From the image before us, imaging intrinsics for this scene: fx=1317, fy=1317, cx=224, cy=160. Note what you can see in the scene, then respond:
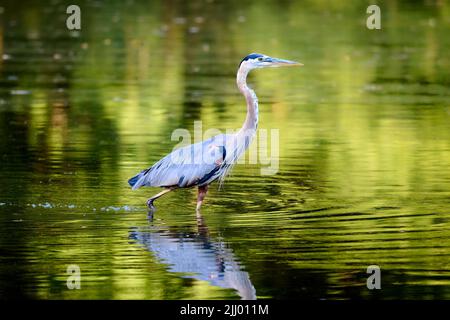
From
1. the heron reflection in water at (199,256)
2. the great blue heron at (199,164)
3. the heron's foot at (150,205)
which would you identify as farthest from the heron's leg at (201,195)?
the heron reflection in water at (199,256)

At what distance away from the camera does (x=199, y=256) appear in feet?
37.8

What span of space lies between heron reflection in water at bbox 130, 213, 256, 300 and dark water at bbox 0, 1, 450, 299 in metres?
0.03

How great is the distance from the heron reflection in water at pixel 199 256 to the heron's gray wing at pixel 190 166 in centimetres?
95

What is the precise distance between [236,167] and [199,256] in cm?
558

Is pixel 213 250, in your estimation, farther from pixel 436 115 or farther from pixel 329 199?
pixel 436 115

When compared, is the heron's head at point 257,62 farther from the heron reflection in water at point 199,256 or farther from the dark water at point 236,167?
the heron reflection in water at point 199,256

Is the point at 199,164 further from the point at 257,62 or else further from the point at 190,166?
the point at 257,62

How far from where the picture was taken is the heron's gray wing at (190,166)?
551 inches

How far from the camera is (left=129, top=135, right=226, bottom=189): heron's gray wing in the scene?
14.0 metres

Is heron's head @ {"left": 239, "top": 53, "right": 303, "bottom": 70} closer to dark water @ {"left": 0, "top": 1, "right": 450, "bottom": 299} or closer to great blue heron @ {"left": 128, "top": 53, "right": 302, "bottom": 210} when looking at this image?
great blue heron @ {"left": 128, "top": 53, "right": 302, "bottom": 210}

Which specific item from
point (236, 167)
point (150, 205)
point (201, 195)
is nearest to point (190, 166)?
point (201, 195)

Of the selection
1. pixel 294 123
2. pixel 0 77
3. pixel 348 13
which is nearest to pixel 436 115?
pixel 294 123

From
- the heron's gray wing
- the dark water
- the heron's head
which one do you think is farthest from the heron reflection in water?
the heron's head
